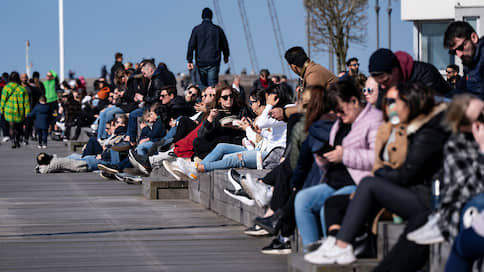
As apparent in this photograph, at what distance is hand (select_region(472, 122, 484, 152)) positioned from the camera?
6.05 metres

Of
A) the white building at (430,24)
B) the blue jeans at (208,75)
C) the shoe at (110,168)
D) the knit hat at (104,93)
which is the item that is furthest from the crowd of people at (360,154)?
the white building at (430,24)

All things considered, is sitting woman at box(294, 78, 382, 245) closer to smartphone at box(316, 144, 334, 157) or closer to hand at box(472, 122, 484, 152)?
smartphone at box(316, 144, 334, 157)

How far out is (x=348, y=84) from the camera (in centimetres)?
805

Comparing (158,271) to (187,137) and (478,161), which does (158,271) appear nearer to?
(478,161)

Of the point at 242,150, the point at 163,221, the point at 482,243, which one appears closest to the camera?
the point at 482,243

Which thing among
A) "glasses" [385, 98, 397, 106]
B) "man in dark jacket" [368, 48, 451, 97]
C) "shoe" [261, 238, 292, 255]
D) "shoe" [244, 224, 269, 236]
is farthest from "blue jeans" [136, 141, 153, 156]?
"glasses" [385, 98, 397, 106]

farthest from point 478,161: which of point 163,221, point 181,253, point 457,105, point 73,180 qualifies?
point 73,180

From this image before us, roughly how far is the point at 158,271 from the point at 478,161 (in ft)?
9.95

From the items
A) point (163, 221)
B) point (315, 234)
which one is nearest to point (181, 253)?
point (315, 234)

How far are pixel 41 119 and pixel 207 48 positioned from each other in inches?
511

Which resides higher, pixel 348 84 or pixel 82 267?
pixel 348 84

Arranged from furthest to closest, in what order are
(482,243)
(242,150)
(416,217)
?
1. (242,150)
2. (416,217)
3. (482,243)

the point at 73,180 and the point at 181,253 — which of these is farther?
the point at 73,180

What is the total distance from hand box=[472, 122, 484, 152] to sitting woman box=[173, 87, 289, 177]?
→ 6.06m
